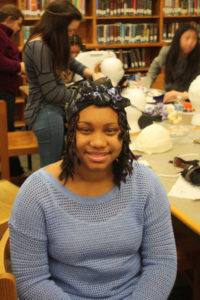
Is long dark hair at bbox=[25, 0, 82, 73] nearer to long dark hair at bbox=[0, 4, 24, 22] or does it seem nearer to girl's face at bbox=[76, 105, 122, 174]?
long dark hair at bbox=[0, 4, 24, 22]

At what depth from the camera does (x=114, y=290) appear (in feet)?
3.68

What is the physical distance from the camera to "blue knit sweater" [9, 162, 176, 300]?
41.5 inches

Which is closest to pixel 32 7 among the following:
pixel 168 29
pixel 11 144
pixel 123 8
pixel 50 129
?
pixel 123 8

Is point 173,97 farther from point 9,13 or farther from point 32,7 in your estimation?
point 32,7

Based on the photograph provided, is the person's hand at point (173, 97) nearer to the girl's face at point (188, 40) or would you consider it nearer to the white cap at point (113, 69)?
the white cap at point (113, 69)

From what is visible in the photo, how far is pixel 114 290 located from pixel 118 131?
44cm

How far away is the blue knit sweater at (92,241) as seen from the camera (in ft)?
3.46

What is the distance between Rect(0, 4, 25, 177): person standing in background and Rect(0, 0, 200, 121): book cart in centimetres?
147

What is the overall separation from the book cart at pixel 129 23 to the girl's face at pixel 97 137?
433 cm

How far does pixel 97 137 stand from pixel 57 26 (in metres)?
1.55

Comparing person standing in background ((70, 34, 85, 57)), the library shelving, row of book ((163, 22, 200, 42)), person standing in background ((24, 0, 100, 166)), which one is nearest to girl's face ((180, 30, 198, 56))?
person standing in background ((70, 34, 85, 57))

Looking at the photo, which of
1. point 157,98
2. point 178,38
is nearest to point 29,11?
point 178,38

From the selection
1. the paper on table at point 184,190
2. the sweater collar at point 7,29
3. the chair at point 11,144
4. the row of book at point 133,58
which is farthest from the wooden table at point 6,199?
the row of book at point 133,58

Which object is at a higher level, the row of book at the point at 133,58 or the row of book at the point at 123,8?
the row of book at the point at 123,8
